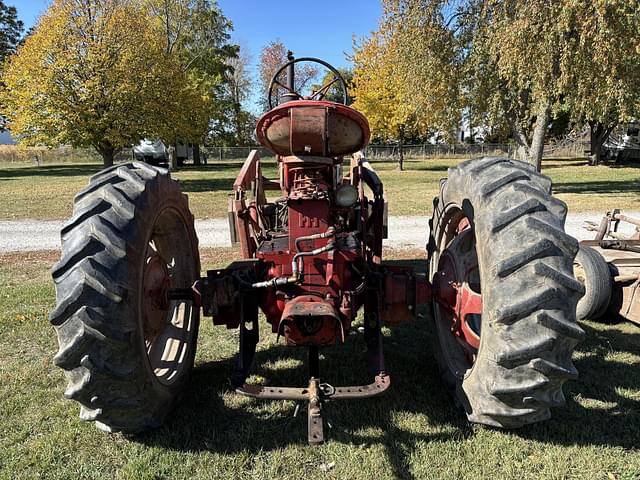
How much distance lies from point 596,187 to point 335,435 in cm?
2075

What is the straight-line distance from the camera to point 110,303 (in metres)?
2.56

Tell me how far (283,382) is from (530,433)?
1.83 meters

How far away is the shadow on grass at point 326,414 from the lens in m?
3.09

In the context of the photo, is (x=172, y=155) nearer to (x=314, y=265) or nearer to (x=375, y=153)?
(x=375, y=153)

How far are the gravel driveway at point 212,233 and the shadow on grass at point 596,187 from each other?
20.1 feet

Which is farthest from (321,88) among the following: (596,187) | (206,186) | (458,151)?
(458,151)

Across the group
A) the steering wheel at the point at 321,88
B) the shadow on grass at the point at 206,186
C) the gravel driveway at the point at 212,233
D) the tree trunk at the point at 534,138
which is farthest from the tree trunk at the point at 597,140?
the steering wheel at the point at 321,88

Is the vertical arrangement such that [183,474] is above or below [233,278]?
below

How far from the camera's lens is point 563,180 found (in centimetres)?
2400

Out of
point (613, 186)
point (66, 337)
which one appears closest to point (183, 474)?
point (66, 337)

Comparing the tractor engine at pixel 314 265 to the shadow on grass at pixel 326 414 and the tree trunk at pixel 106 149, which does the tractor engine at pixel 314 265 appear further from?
the tree trunk at pixel 106 149

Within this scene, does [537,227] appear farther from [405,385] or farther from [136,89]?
[136,89]

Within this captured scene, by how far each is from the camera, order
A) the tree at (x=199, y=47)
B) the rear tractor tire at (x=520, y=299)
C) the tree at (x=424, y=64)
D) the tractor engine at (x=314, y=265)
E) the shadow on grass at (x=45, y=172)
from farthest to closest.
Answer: the tree at (x=199, y=47) < the shadow on grass at (x=45, y=172) < the tree at (x=424, y=64) < the tractor engine at (x=314, y=265) < the rear tractor tire at (x=520, y=299)

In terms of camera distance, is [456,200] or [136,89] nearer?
[456,200]
